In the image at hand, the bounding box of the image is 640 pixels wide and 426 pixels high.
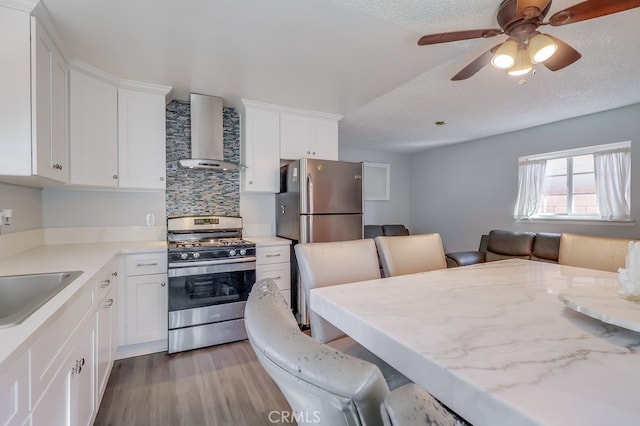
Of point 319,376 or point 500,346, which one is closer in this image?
point 319,376

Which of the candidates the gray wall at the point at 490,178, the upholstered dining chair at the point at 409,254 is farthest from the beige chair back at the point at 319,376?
the gray wall at the point at 490,178

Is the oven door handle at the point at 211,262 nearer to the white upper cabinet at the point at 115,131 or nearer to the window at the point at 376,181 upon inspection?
the white upper cabinet at the point at 115,131

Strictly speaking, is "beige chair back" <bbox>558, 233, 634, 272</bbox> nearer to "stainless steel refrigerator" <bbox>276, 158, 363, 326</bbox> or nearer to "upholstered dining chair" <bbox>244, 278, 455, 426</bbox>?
"stainless steel refrigerator" <bbox>276, 158, 363, 326</bbox>

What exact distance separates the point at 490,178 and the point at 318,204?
3.17 metres

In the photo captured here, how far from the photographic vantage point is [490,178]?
15.0 ft

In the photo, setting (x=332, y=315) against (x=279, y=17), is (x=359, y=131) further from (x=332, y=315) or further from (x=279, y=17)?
(x=332, y=315)

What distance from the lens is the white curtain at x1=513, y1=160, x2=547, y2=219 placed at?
398 centimetres

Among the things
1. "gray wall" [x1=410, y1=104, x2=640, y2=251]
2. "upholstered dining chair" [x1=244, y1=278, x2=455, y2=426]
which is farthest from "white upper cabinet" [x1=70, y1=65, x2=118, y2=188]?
"gray wall" [x1=410, y1=104, x2=640, y2=251]

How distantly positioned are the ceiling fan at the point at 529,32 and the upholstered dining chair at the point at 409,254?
1069 millimetres

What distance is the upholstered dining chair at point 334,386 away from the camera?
Result: 0.34m

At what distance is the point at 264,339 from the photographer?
453mm

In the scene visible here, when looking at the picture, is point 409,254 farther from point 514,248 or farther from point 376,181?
point 376,181

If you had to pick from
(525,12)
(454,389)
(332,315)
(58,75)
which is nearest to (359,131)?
(525,12)

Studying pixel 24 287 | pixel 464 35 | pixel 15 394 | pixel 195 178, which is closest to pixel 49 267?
pixel 24 287
